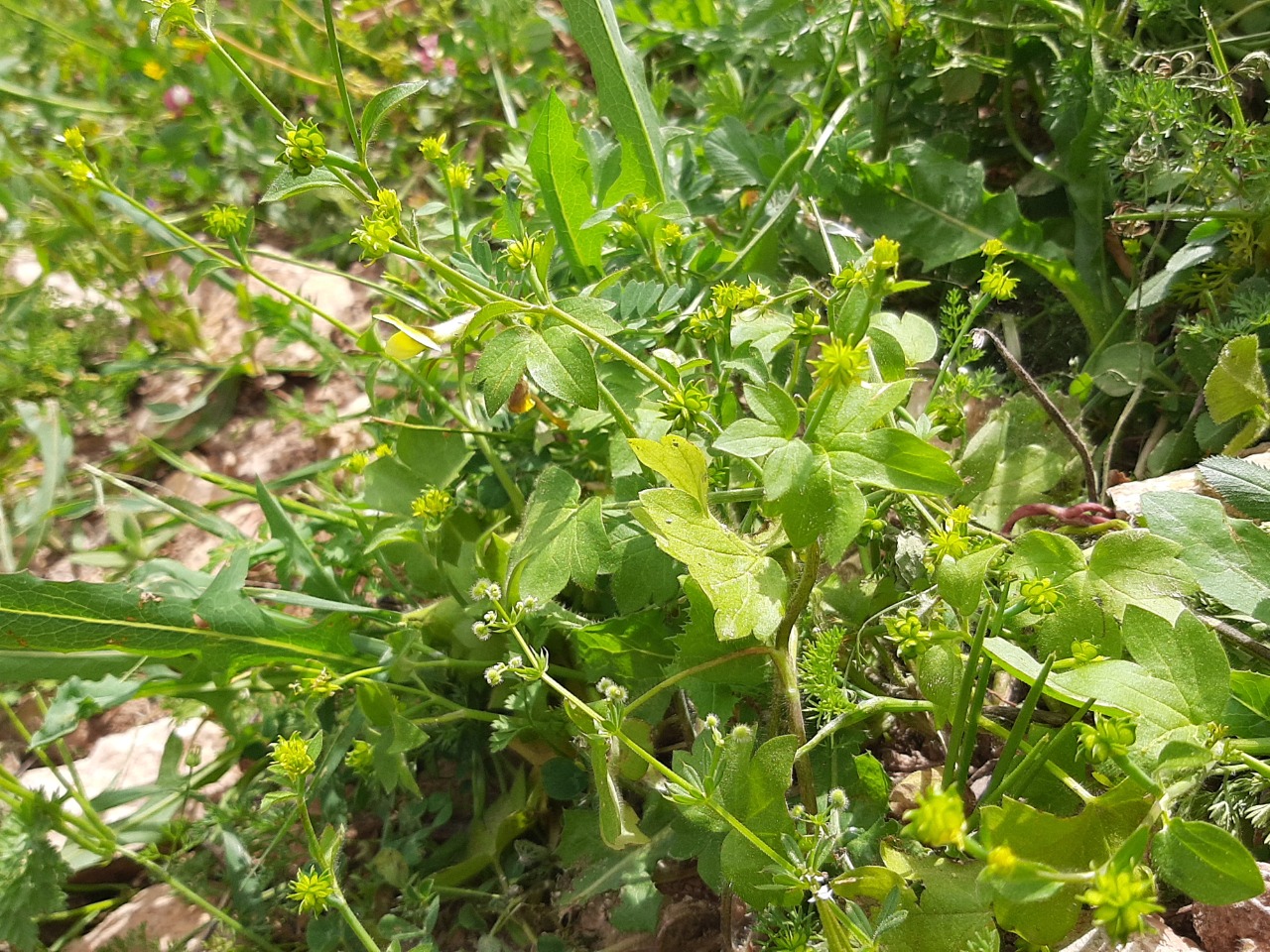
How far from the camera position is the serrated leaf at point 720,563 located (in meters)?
1.08

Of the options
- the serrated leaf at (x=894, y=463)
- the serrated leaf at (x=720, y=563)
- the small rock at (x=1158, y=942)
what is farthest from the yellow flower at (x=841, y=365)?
the small rock at (x=1158, y=942)

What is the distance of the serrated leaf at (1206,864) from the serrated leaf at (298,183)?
125 centimetres

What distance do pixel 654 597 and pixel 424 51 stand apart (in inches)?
104

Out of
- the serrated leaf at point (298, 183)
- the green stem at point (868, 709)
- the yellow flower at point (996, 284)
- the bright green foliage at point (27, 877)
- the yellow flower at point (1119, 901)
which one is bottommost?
the bright green foliage at point (27, 877)

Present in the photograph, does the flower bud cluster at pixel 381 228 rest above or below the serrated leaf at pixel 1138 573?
above

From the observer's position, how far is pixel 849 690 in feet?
4.15

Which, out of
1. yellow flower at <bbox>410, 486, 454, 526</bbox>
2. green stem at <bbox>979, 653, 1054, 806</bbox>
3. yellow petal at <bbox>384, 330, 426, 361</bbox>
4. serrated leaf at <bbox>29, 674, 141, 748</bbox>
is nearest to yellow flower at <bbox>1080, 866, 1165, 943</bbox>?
green stem at <bbox>979, 653, 1054, 806</bbox>

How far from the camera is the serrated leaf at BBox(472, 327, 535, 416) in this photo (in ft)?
3.66

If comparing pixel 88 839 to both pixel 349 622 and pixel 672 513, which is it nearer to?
pixel 349 622

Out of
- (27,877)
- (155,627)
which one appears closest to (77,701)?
(155,627)

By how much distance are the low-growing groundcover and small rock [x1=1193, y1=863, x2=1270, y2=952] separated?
0.07 metres

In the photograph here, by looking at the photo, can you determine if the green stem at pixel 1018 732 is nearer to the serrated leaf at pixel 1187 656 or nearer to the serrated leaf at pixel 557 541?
the serrated leaf at pixel 1187 656

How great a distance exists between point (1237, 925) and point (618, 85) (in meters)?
1.66

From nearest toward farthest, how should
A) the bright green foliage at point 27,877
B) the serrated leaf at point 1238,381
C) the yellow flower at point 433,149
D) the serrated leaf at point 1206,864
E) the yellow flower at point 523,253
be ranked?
the serrated leaf at point 1206,864, the yellow flower at point 523,253, the serrated leaf at point 1238,381, the yellow flower at point 433,149, the bright green foliage at point 27,877
